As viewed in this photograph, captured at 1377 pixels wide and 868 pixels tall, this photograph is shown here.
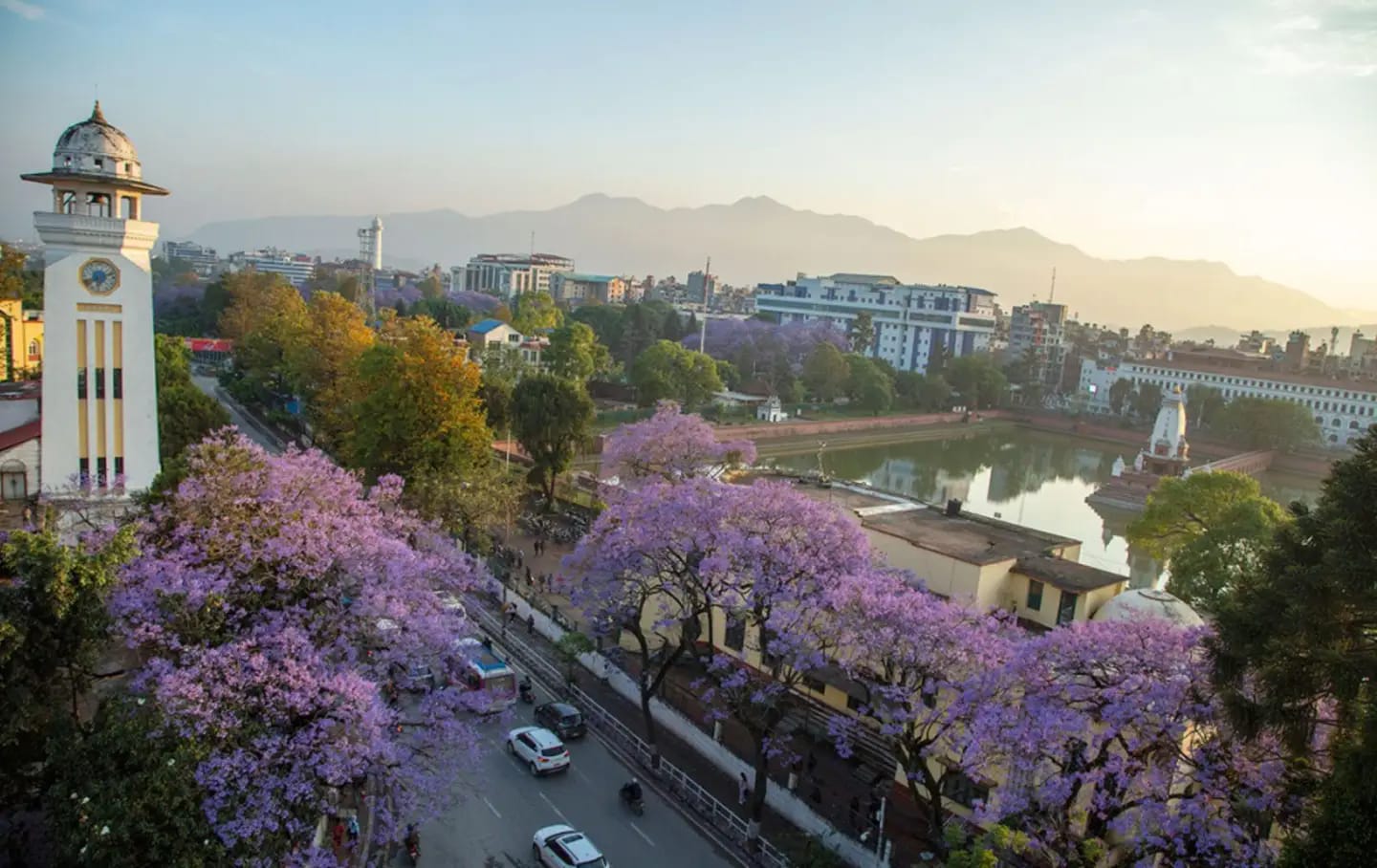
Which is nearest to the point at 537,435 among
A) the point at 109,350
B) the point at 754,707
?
the point at 109,350

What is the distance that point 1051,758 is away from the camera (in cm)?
912

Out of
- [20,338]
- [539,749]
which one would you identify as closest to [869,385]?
[20,338]

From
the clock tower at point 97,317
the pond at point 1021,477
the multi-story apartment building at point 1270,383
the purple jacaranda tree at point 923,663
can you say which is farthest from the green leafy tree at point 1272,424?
the clock tower at point 97,317

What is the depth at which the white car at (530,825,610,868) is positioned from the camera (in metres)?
10.7

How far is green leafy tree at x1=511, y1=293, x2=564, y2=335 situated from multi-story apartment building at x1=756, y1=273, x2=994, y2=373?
30.2m

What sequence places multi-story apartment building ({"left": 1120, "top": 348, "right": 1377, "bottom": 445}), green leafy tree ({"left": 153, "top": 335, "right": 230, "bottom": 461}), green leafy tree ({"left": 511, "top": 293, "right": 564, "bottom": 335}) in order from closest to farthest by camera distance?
green leafy tree ({"left": 153, "top": 335, "right": 230, "bottom": 461}) → green leafy tree ({"left": 511, "top": 293, "right": 564, "bottom": 335}) → multi-story apartment building ({"left": 1120, "top": 348, "right": 1377, "bottom": 445})

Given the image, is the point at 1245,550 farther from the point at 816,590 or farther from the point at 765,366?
the point at 765,366

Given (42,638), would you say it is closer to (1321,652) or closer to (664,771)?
(664,771)

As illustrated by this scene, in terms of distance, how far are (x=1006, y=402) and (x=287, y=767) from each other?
66044mm

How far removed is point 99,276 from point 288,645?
10.8 m

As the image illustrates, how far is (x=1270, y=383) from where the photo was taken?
63.3 metres

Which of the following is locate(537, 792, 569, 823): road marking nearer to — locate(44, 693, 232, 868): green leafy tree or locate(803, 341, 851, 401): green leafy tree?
locate(44, 693, 232, 868): green leafy tree

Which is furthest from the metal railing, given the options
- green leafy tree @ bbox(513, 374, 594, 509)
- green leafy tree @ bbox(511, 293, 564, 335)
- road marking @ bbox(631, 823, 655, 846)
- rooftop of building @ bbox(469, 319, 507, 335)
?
green leafy tree @ bbox(511, 293, 564, 335)

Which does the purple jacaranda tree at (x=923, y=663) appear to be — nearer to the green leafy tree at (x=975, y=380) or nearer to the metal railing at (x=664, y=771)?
the metal railing at (x=664, y=771)
